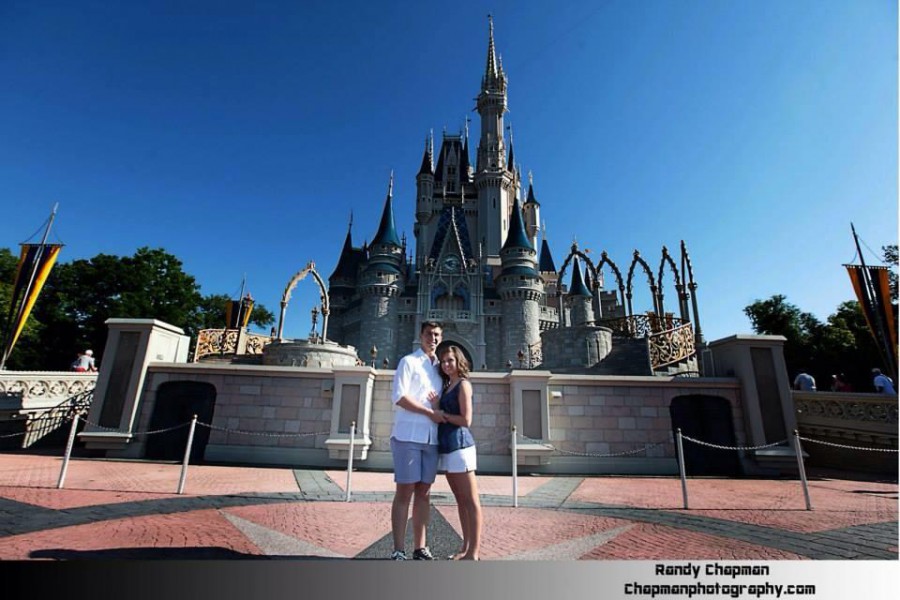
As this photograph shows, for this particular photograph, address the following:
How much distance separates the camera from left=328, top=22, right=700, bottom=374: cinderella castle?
37938mm

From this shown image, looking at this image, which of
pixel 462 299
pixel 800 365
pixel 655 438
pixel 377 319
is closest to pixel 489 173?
pixel 462 299

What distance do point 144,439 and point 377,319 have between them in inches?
1182

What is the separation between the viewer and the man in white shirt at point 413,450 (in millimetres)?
2643

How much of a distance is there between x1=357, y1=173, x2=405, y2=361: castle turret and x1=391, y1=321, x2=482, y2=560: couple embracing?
3389 cm

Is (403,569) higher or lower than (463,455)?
lower

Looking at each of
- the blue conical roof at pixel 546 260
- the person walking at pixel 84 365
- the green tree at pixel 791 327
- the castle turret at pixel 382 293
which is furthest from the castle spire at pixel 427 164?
the person walking at pixel 84 365

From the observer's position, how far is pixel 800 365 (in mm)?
27609

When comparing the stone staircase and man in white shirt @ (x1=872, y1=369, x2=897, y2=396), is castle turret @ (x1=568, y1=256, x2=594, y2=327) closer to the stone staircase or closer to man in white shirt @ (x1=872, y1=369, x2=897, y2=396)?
the stone staircase

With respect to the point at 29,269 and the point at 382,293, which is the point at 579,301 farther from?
the point at 29,269

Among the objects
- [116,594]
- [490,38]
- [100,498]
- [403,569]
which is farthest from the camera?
[490,38]

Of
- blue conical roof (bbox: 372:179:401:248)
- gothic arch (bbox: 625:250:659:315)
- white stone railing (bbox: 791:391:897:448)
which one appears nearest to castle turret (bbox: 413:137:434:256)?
blue conical roof (bbox: 372:179:401:248)

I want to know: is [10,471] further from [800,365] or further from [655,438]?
[800,365]

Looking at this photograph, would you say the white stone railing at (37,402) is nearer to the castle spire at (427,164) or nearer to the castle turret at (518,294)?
the castle turret at (518,294)

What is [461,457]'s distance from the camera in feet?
8.70
